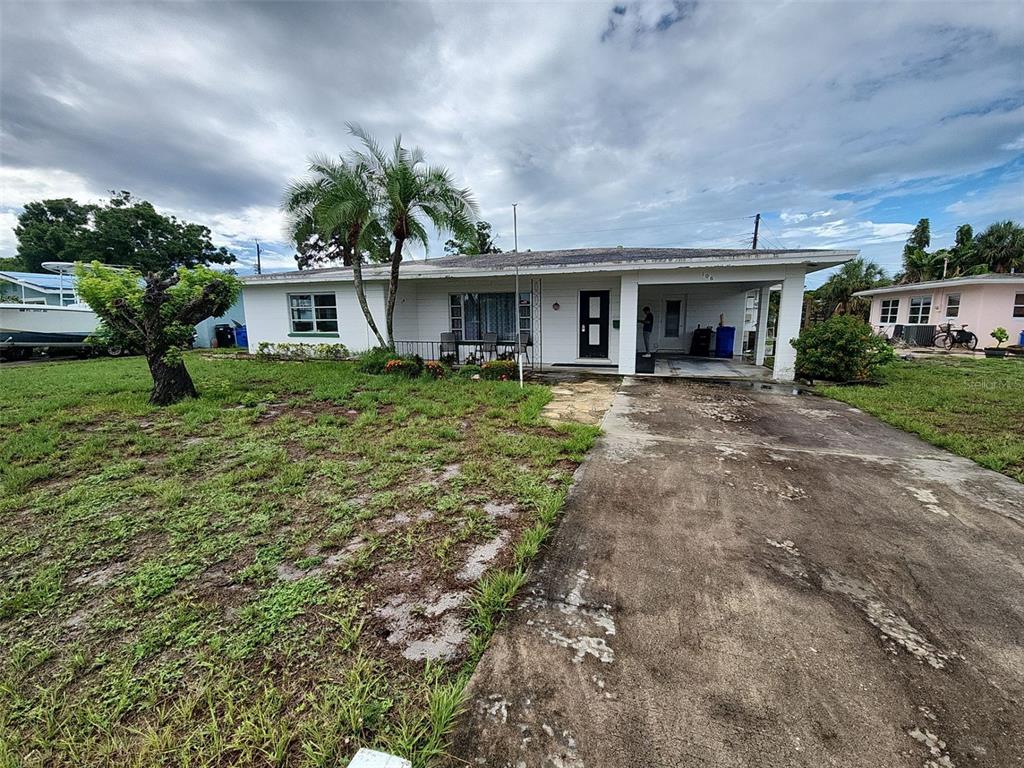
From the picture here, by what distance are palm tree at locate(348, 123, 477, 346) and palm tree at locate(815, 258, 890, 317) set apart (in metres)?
26.2

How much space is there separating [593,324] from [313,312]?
8.80 m

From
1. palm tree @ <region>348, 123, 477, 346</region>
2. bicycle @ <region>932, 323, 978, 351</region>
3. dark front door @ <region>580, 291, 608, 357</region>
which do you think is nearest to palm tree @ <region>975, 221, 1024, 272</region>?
bicycle @ <region>932, 323, 978, 351</region>

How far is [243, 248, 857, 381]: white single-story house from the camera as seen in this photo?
30.4 ft

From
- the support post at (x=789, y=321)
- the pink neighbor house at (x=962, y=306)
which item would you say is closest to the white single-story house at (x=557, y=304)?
the support post at (x=789, y=321)

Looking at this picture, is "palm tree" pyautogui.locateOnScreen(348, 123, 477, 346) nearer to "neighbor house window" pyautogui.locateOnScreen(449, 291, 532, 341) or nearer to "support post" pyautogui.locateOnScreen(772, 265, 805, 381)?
"neighbor house window" pyautogui.locateOnScreen(449, 291, 532, 341)

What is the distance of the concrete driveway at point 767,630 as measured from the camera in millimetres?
1417

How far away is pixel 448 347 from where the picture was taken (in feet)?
39.7

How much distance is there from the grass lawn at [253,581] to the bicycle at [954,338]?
20510mm

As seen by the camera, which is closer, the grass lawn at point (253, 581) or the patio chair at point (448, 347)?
the grass lawn at point (253, 581)

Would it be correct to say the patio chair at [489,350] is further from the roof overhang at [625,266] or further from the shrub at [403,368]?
the shrub at [403,368]

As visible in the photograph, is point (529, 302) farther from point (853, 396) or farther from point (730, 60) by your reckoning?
point (853, 396)

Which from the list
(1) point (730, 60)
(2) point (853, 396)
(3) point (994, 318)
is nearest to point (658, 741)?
(2) point (853, 396)

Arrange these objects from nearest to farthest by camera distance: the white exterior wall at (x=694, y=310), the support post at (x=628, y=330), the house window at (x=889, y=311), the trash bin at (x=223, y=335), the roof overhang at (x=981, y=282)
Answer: the support post at (x=628, y=330), the white exterior wall at (x=694, y=310), the roof overhang at (x=981, y=282), the trash bin at (x=223, y=335), the house window at (x=889, y=311)

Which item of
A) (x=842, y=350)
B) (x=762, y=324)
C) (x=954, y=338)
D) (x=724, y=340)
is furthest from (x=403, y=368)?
(x=954, y=338)
